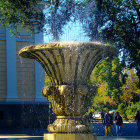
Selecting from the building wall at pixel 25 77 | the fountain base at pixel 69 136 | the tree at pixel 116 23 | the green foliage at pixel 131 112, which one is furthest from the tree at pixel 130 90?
the fountain base at pixel 69 136

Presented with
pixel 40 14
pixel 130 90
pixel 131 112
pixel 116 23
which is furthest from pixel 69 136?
pixel 130 90

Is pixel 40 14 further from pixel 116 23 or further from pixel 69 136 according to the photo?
pixel 69 136

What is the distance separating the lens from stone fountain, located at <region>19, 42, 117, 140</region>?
5.96 m

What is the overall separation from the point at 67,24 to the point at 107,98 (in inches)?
850

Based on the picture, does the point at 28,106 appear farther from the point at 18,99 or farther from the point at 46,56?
the point at 46,56

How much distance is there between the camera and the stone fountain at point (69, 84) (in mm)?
5965

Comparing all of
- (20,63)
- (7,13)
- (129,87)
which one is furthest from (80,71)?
(129,87)

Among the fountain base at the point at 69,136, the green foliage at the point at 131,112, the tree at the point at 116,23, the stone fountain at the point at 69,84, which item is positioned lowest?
the green foliage at the point at 131,112

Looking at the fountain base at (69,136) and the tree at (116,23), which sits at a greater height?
the tree at (116,23)

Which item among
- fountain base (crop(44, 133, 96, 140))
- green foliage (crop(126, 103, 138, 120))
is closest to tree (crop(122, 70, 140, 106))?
green foliage (crop(126, 103, 138, 120))

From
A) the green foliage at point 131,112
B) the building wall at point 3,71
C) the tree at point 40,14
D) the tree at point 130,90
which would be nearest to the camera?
the tree at point 40,14

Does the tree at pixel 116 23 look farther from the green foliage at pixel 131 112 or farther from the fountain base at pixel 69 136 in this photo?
the green foliage at pixel 131 112

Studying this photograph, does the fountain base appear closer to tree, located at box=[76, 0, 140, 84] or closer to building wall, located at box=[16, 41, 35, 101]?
tree, located at box=[76, 0, 140, 84]

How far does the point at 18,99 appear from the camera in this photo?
18.0 metres
